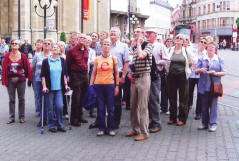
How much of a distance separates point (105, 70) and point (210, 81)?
2.30 m

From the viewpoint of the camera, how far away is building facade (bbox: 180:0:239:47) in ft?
365

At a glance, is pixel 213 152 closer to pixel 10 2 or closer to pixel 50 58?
pixel 50 58

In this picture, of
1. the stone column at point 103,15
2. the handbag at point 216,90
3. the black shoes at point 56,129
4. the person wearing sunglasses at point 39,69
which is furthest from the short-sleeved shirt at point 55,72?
the stone column at point 103,15

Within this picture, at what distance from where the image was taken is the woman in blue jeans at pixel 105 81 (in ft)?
36.4

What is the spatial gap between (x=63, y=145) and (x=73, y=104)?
88.9 inches

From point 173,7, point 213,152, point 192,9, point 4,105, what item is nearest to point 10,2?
point 4,105

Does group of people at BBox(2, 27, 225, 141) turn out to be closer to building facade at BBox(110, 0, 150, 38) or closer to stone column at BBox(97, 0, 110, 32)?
stone column at BBox(97, 0, 110, 32)

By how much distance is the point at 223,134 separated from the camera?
11.4 metres

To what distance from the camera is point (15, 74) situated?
12.7 m

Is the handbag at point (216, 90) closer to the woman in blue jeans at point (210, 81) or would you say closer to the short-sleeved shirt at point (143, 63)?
the woman in blue jeans at point (210, 81)

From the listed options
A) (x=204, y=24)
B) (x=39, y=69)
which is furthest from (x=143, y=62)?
(x=204, y=24)

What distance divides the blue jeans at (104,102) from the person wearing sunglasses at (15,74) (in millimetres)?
2315

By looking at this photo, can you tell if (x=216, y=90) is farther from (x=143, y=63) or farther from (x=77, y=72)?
(x=77, y=72)

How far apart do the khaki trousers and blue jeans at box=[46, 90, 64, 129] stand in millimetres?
1612
